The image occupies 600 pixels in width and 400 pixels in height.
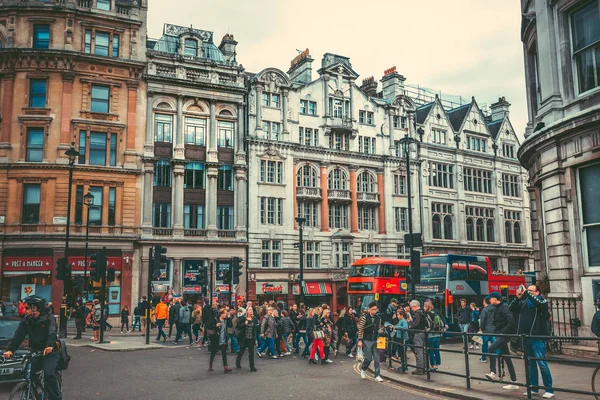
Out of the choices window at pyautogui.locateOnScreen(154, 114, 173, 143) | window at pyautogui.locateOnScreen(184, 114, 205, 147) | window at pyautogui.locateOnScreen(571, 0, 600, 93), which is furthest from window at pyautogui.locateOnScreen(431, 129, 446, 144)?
window at pyautogui.locateOnScreen(571, 0, 600, 93)

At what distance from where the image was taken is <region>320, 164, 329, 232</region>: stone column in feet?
145

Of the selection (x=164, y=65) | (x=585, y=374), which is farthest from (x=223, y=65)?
(x=585, y=374)

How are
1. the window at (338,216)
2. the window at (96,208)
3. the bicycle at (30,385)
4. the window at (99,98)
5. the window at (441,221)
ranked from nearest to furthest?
the bicycle at (30,385)
the window at (96,208)
the window at (99,98)
the window at (338,216)
the window at (441,221)

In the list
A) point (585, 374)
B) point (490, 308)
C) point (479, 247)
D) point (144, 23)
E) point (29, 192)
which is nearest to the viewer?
point (585, 374)

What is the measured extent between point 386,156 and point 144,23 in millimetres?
21651

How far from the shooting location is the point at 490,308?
1428cm

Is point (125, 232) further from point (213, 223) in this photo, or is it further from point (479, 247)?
point (479, 247)

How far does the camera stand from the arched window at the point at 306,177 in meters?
44.2

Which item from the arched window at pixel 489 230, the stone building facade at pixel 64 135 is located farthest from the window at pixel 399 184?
the stone building facade at pixel 64 135

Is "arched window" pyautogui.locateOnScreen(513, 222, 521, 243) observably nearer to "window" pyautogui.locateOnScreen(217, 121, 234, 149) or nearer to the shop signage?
the shop signage

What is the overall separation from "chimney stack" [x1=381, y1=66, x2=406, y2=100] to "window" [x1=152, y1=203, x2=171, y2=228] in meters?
23.8

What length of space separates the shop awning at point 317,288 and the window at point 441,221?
11810 millimetres

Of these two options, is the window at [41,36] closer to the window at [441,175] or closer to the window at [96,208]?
the window at [96,208]

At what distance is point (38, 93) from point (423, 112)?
32482 mm
